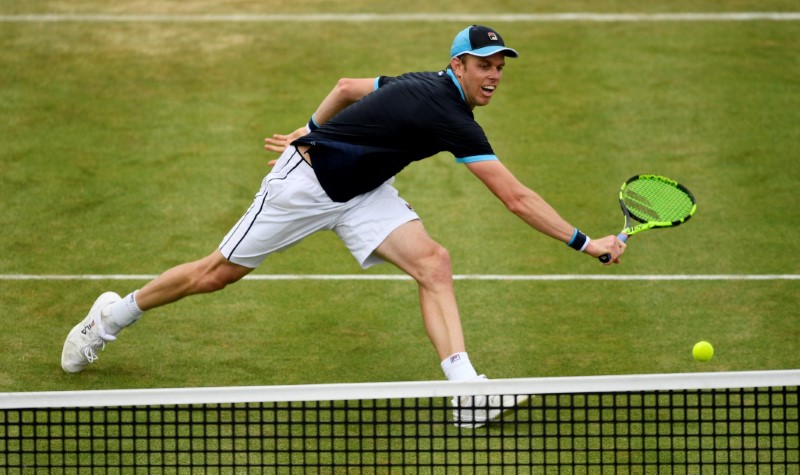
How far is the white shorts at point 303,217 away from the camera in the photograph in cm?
661

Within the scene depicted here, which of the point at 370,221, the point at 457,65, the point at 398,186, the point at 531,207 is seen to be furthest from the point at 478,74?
the point at 398,186

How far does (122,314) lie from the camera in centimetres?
694

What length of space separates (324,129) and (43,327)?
2251 mm

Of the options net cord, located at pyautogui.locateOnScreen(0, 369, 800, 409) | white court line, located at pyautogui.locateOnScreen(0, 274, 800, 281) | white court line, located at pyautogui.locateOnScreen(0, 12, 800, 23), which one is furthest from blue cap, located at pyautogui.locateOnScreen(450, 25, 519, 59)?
white court line, located at pyautogui.locateOnScreen(0, 12, 800, 23)

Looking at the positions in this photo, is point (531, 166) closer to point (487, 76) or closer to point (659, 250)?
point (659, 250)

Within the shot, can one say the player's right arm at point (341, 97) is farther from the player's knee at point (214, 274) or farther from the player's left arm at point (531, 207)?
the player's left arm at point (531, 207)

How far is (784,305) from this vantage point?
8.02m

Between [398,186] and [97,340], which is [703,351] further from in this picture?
[398,186]

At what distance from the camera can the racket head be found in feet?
22.0

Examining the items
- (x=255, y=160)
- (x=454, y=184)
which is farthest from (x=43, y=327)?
(x=454, y=184)

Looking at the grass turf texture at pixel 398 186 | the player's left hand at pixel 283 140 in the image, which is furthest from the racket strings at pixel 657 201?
the player's left hand at pixel 283 140

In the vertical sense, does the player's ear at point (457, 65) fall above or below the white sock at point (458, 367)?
above

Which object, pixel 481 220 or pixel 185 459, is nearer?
pixel 185 459

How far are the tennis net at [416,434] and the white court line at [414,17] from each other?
6.36 metres
